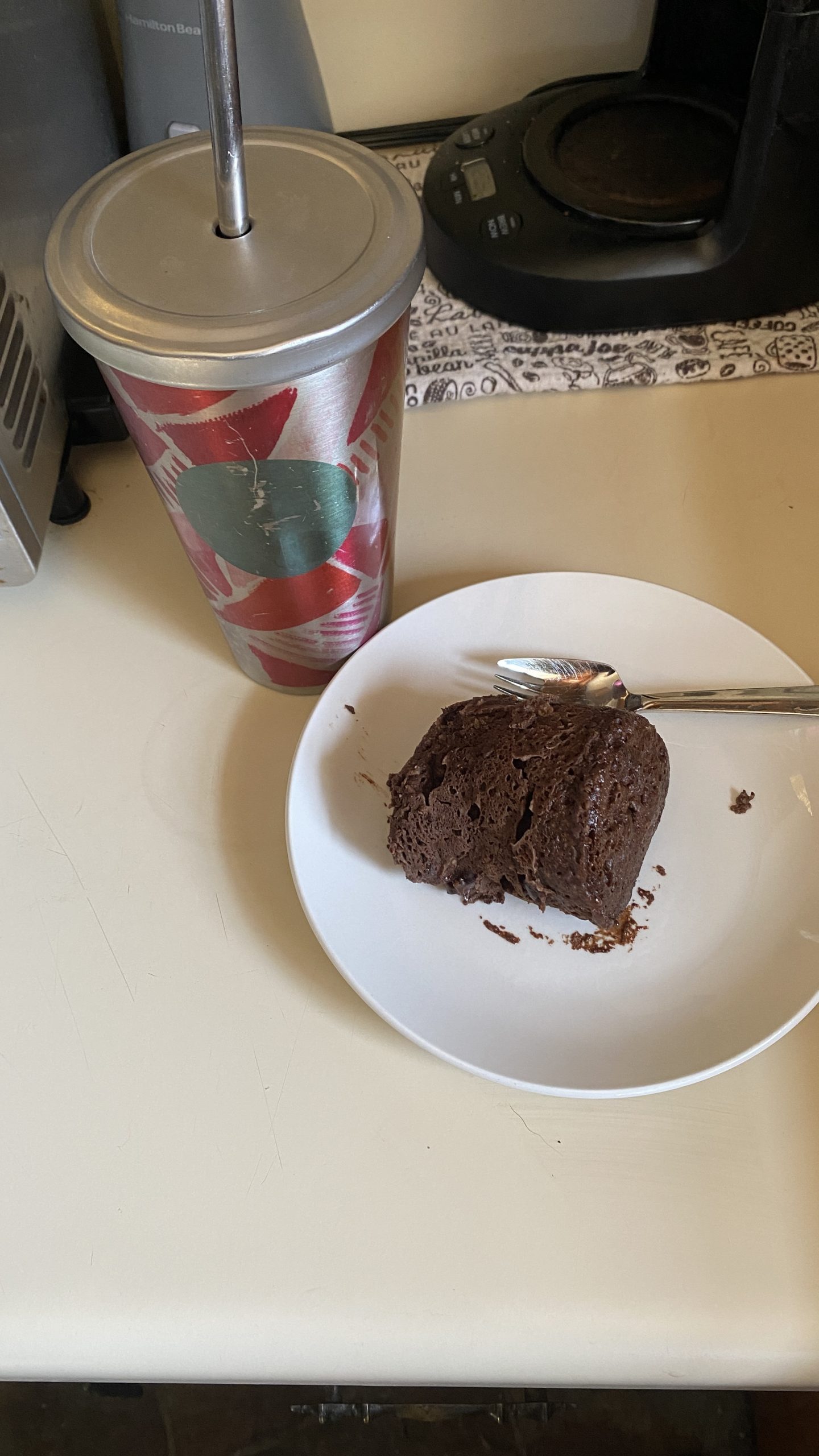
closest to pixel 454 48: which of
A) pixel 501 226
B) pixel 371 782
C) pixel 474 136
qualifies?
pixel 474 136

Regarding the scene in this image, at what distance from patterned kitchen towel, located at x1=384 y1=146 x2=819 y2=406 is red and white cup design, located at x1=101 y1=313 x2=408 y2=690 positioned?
0.23 metres

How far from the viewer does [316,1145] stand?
0.41 metres

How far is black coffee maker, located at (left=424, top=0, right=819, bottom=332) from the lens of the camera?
64 cm

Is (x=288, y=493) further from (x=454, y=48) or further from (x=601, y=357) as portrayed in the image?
(x=454, y=48)

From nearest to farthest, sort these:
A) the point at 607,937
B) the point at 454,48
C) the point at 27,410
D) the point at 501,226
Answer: the point at 607,937, the point at 27,410, the point at 501,226, the point at 454,48

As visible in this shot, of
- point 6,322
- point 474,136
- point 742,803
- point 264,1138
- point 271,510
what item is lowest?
point 264,1138

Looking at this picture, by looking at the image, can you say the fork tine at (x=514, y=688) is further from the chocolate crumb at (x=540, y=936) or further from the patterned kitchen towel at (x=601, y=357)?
the patterned kitchen towel at (x=601, y=357)

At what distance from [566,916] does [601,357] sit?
0.44 m

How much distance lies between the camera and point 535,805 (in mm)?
436

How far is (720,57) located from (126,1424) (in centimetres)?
120

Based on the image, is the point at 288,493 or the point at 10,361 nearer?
the point at 288,493

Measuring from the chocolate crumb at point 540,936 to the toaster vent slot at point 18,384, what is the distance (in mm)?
394

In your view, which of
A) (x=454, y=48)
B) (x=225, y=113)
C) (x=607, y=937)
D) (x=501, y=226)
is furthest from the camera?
(x=454, y=48)

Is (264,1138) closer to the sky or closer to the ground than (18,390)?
closer to the ground
